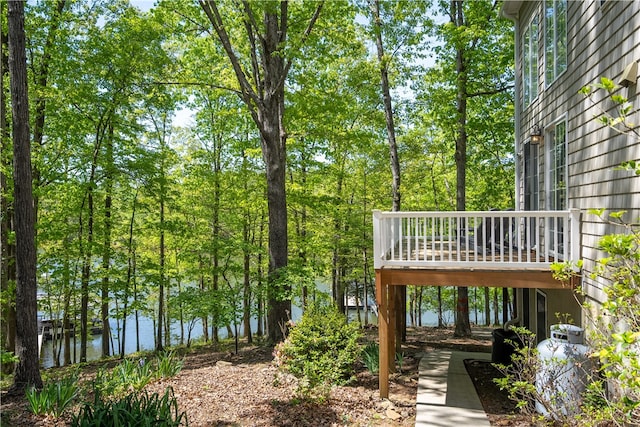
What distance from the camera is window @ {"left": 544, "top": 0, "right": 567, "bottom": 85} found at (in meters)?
6.58

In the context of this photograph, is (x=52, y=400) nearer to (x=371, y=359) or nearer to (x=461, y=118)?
(x=371, y=359)

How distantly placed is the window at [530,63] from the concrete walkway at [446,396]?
5535mm

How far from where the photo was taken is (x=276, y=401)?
5.92 m

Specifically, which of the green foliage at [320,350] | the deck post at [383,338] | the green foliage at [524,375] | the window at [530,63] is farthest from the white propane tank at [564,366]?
the window at [530,63]

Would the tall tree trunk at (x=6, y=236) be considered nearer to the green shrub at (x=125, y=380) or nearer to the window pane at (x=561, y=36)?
the green shrub at (x=125, y=380)

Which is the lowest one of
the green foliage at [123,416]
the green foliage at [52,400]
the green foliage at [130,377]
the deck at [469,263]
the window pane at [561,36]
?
the green foliage at [130,377]

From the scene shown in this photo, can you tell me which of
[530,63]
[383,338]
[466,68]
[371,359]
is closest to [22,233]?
[383,338]

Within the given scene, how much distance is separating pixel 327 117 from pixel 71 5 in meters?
8.04

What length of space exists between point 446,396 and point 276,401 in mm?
2583

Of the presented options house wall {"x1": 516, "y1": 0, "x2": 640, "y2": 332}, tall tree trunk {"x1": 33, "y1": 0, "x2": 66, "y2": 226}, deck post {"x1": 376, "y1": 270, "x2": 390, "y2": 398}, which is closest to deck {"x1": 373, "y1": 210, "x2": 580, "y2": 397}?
deck post {"x1": 376, "y1": 270, "x2": 390, "y2": 398}

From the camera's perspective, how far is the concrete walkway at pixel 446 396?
559 cm

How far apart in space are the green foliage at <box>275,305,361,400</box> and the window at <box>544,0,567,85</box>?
5353 millimetres

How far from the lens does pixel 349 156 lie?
1933 centimetres

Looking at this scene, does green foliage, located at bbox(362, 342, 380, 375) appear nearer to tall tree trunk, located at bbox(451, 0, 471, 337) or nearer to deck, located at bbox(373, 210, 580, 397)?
deck, located at bbox(373, 210, 580, 397)
